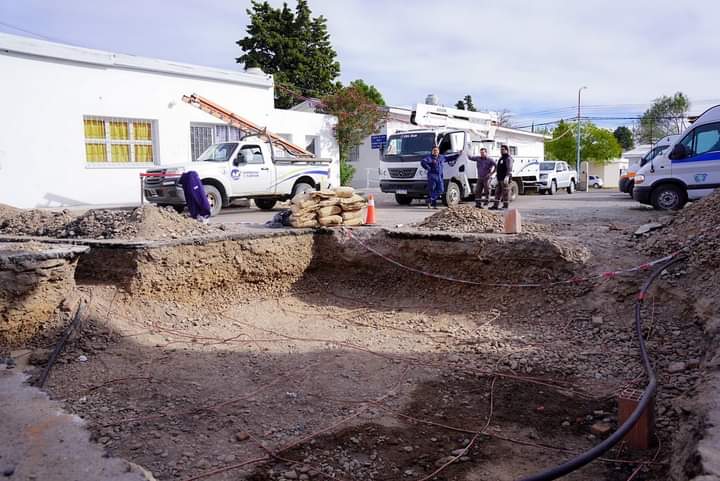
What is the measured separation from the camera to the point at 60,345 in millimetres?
5781

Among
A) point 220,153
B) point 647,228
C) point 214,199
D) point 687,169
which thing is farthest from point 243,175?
point 687,169

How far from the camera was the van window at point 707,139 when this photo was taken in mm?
12195

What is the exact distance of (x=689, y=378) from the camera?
4746mm

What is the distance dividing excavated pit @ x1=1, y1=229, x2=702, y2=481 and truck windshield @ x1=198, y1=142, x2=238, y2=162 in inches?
258

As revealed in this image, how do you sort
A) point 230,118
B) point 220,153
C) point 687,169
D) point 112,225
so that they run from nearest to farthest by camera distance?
point 112,225 < point 687,169 < point 220,153 < point 230,118

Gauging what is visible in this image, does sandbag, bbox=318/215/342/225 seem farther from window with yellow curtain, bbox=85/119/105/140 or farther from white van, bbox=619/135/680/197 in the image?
white van, bbox=619/135/680/197

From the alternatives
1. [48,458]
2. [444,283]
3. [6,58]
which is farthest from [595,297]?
[6,58]

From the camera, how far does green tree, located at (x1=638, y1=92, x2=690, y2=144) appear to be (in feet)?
213

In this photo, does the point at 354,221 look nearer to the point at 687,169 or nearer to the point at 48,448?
the point at 48,448

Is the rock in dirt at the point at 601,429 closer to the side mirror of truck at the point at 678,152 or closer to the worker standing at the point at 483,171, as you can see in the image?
the side mirror of truck at the point at 678,152

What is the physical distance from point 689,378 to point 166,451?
4.10 meters

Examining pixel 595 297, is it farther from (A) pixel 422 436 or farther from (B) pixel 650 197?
(B) pixel 650 197

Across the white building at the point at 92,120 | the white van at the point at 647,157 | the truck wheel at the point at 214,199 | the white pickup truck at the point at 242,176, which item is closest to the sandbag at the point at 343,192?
the white pickup truck at the point at 242,176

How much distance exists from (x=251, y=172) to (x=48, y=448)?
467 inches
